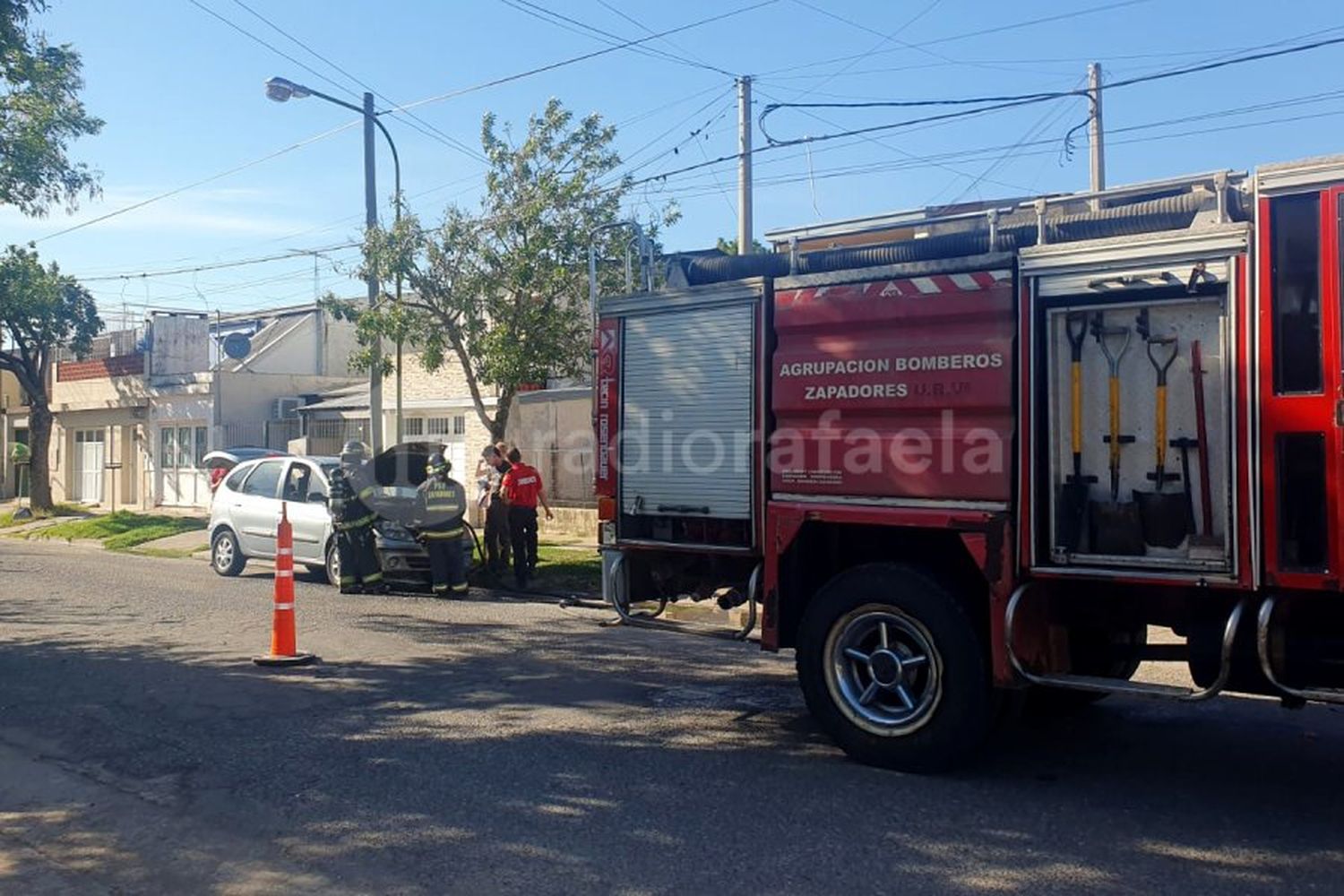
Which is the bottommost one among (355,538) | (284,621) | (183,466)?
(284,621)

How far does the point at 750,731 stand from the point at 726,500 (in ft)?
4.48

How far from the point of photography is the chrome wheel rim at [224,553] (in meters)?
16.2

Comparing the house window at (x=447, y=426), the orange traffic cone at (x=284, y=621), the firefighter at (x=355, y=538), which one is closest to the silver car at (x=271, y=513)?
the firefighter at (x=355, y=538)

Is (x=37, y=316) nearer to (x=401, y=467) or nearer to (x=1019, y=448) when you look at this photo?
(x=401, y=467)

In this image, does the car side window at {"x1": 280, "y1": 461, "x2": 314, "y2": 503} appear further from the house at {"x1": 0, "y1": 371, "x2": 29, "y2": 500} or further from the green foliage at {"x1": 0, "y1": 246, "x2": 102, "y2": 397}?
the house at {"x1": 0, "y1": 371, "x2": 29, "y2": 500}

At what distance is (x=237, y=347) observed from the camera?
31.7 meters

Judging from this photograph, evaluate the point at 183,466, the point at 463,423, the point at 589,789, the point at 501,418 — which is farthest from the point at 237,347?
the point at 589,789

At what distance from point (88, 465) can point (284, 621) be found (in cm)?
2829

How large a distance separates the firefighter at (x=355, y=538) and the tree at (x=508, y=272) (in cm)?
250

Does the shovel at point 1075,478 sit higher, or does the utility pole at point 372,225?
the utility pole at point 372,225

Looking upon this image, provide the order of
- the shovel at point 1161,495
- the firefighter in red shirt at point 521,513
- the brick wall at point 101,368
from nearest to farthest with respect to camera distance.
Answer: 1. the shovel at point 1161,495
2. the firefighter in red shirt at point 521,513
3. the brick wall at point 101,368

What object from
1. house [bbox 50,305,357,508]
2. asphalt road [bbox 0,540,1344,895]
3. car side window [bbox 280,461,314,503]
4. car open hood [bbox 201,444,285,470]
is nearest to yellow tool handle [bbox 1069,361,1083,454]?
asphalt road [bbox 0,540,1344,895]

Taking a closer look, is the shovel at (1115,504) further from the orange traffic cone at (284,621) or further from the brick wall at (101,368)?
the brick wall at (101,368)

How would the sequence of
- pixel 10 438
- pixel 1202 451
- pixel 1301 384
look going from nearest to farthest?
pixel 1301 384 → pixel 1202 451 → pixel 10 438
